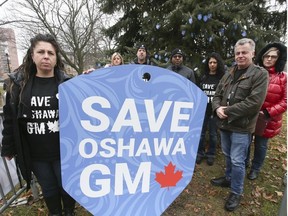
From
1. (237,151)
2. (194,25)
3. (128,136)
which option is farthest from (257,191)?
(194,25)

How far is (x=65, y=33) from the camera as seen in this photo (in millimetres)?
16266

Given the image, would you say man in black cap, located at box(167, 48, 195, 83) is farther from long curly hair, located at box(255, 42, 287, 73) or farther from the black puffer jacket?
the black puffer jacket

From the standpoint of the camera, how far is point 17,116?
185cm

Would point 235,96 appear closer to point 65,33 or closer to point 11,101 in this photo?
point 11,101

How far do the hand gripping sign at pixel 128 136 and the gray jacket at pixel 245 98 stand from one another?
45.9 inches

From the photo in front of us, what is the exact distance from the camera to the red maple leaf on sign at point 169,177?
142 cm

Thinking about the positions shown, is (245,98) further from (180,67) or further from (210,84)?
(180,67)

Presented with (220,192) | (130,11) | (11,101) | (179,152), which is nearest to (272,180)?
(220,192)

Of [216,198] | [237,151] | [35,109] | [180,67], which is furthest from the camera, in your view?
[180,67]

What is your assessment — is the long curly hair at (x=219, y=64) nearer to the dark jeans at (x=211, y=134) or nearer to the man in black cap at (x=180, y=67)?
the man in black cap at (x=180, y=67)

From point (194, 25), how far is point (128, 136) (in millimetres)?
3384

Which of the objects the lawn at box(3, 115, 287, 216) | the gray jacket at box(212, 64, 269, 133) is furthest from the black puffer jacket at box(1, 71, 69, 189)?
the gray jacket at box(212, 64, 269, 133)

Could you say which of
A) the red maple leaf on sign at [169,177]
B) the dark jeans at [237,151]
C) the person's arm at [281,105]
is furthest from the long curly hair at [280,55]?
the red maple leaf on sign at [169,177]

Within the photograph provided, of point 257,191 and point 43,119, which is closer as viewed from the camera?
point 43,119
